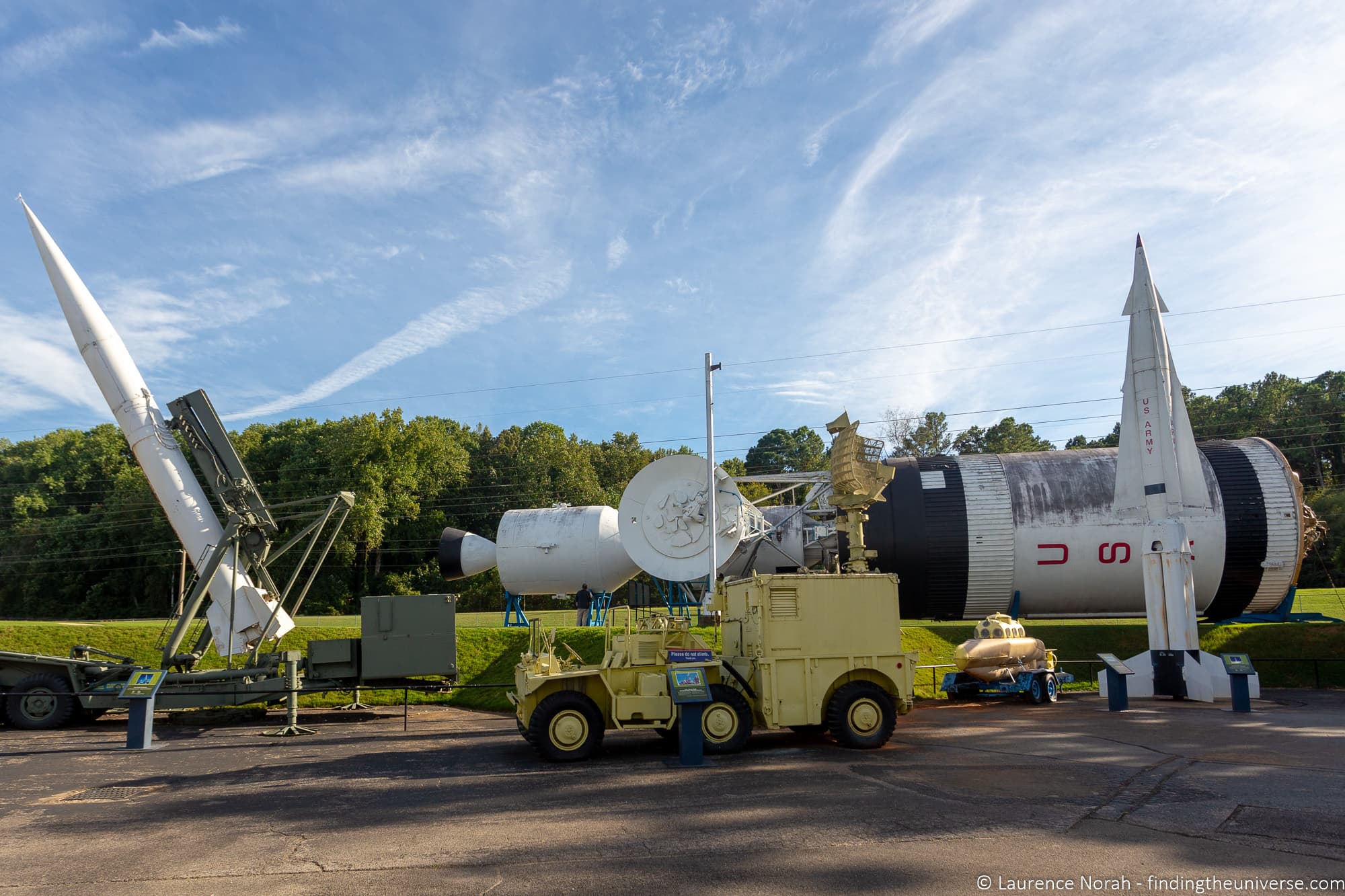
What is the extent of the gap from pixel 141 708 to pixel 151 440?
6163mm

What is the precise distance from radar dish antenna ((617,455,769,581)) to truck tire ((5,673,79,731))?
32.3ft

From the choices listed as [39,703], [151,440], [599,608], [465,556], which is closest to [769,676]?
[599,608]

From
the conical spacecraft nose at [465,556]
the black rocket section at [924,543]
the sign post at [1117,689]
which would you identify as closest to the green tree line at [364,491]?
the conical spacecraft nose at [465,556]

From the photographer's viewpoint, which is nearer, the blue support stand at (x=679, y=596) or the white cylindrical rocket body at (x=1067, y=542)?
the white cylindrical rocket body at (x=1067, y=542)

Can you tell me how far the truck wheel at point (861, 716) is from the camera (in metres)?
9.71

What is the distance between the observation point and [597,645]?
16766 millimetres

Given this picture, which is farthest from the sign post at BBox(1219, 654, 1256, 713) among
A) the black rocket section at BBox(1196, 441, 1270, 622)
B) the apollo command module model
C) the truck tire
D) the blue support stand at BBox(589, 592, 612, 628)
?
the truck tire

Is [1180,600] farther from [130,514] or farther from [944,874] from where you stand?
[130,514]

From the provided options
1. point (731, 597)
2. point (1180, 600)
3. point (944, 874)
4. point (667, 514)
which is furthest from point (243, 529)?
point (1180, 600)

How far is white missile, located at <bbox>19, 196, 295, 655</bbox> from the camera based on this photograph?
14.8m

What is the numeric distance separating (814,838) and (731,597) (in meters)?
5.47

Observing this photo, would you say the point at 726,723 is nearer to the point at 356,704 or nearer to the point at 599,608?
the point at 356,704

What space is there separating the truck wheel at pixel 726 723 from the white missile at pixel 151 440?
927 cm

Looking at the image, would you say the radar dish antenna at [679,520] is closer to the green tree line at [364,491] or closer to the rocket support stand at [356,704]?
the rocket support stand at [356,704]
